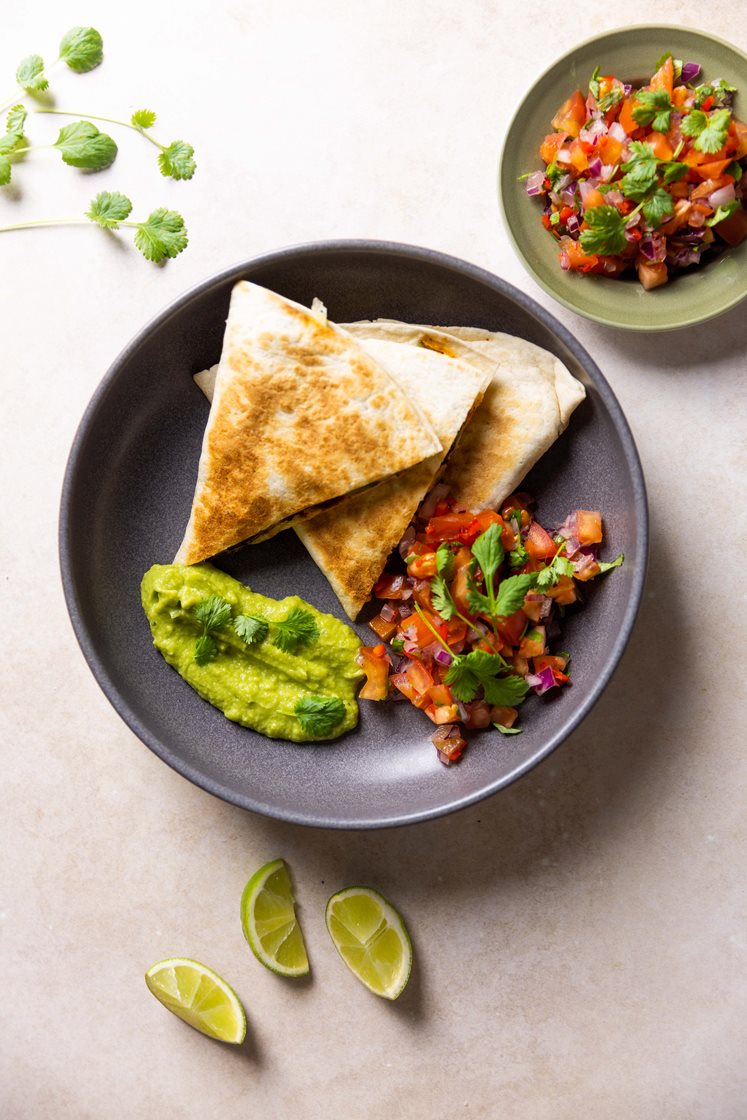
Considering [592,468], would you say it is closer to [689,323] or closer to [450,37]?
[689,323]

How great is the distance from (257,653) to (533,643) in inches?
33.7

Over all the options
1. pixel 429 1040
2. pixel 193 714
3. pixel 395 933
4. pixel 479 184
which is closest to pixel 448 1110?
pixel 429 1040

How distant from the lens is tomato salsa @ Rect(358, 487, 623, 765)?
2510 mm

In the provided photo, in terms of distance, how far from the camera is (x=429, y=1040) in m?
3.03

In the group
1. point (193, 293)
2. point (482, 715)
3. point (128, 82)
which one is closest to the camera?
point (193, 293)

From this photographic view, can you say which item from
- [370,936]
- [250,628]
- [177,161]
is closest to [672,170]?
[177,161]

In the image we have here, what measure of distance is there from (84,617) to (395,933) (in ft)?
4.93

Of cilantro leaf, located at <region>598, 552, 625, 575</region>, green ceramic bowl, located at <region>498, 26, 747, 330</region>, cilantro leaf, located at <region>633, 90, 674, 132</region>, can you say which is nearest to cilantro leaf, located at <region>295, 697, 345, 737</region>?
cilantro leaf, located at <region>598, 552, 625, 575</region>

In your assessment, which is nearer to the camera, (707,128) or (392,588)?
(707,128)

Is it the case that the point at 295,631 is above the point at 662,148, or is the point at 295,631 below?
below

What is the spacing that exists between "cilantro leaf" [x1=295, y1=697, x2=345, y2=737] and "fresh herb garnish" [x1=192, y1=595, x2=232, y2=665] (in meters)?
0.33

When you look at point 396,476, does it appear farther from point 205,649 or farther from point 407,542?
point 205,649

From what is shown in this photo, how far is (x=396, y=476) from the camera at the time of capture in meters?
2.70

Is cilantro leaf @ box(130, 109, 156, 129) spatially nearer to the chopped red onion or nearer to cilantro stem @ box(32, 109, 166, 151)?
cilantro stem @ box(32, 109, 166, 151)
